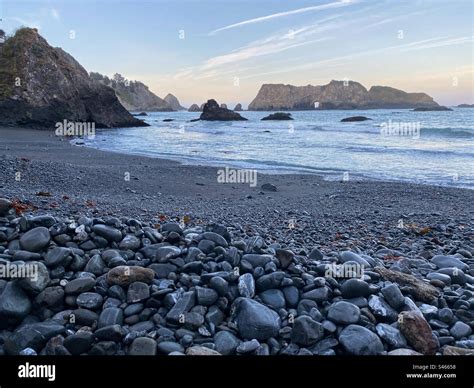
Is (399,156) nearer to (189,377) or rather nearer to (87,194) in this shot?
(87,194)

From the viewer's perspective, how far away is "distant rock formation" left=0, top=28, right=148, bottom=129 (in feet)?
112

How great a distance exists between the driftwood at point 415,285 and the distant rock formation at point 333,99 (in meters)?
113

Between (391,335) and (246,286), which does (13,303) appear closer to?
(246,286)

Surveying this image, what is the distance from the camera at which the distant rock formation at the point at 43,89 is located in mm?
34031

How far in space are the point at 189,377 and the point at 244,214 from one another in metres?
5.37

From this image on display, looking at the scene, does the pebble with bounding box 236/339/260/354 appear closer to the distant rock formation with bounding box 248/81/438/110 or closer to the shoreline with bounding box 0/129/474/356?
the shoreline with bounding box 0/129/474/356

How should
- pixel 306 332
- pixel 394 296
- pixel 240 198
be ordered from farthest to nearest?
pixel 240 198
pixel 394 296
pixel 306 332

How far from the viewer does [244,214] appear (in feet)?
25.6

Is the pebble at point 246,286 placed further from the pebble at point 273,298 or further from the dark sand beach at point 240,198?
the dark sand beach at point 240,198

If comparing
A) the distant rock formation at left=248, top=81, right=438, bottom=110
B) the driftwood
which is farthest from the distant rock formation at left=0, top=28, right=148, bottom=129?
the distant rock formation at left=248, top=81, right=438, bottom=110

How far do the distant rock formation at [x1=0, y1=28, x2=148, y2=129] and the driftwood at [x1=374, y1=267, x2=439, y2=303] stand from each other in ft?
115

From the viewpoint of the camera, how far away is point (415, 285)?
3838 mm

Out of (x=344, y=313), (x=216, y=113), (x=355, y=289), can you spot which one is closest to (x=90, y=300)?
(x=344, y=313)

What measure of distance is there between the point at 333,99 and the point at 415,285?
419 ft
